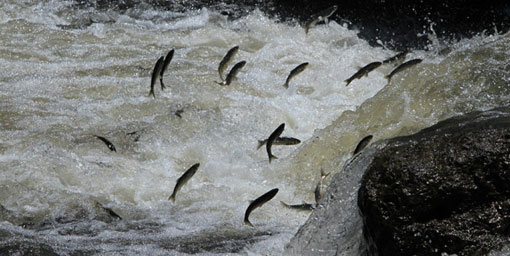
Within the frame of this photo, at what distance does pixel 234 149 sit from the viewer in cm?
615

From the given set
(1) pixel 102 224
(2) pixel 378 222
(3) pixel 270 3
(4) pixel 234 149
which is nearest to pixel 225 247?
(1) pixel 102 224

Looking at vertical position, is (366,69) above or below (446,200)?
below

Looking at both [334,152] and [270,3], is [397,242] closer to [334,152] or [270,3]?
[334,152]

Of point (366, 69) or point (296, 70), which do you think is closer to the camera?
point (366, 69)

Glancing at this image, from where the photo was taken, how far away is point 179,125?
6359 millimetres

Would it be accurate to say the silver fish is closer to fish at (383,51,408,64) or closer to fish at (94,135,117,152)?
fish at (94,135,117,152)

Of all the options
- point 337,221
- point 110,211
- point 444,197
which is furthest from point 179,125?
point 444,197

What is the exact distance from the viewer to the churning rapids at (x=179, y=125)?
15.1 feet

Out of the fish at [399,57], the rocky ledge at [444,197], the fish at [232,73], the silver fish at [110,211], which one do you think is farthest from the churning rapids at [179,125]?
the rocky ledge at [444,197]

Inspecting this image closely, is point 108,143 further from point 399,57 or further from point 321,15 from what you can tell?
point 321,15

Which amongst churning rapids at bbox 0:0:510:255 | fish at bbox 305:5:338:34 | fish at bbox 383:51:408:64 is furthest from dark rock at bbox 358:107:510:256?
fish at bbox 305:5:338:34

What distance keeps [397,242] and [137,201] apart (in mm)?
2651

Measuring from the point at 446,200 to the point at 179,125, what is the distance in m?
3.61

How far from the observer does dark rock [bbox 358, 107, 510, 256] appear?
119 inches
